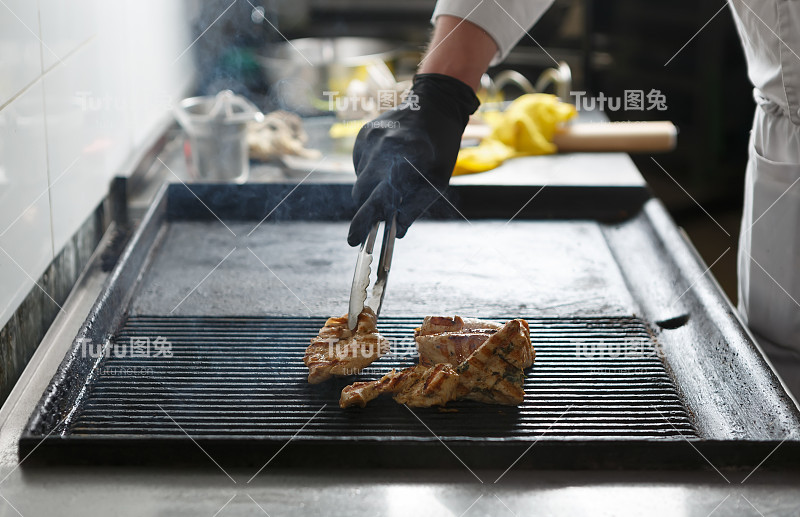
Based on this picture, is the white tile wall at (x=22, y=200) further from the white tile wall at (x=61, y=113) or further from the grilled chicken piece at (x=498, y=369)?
the grilled chicken piece at (x=498, y=369)

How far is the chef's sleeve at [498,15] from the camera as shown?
1.80m

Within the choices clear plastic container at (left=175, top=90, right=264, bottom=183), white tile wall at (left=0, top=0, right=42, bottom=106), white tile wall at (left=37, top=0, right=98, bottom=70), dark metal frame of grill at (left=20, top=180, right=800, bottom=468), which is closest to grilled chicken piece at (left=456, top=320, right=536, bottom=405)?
dark metal frame of grill at (left=20, top=180, right=800, bottom=468)

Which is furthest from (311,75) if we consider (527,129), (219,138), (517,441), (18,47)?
(517,441)

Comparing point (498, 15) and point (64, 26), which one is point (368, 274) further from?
point (64, 26)

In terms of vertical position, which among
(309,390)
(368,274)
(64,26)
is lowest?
(309,390)

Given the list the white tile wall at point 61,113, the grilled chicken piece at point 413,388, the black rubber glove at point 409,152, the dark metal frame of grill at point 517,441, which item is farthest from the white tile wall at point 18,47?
the grilled chicken piece at point 413,388

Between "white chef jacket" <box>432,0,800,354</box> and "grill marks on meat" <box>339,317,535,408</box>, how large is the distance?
2.16 ft

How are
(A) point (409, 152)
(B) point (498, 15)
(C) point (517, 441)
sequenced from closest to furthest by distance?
(C) point (517, 441) → (A) point (409, 152) → (B) point (498, 15)

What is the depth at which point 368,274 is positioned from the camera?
144cm

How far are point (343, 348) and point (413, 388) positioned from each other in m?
0.17

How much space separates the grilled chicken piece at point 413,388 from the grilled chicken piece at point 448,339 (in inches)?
2.9

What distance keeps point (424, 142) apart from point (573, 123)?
1.34 metres

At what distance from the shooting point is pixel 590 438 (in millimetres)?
1123

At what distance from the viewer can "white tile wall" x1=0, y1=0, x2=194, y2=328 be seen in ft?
4.67
